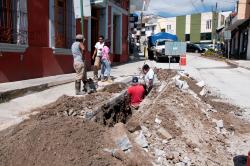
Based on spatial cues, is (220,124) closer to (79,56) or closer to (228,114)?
(228,114)

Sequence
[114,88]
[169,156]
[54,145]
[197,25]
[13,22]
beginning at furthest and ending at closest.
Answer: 1. [197,25]
2. [13,22]
3. [114,88]
4. [169,156]
5. [54,145]

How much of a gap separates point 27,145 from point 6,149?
278 millimetres

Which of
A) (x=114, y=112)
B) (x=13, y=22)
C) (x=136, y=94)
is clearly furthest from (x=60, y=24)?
(x=114, y=112)

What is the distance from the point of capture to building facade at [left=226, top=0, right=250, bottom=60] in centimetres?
3141

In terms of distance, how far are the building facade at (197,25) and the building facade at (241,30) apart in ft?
83.4

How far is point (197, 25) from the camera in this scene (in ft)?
243

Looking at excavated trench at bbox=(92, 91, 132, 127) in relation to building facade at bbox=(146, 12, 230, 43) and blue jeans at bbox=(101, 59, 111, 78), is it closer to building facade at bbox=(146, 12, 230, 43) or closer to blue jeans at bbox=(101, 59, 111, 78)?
blue jeans at bbox=(101, 59, 111, 78)

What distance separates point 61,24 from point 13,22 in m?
3.36

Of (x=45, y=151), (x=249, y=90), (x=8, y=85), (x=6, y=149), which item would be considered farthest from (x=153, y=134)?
(x=249, y=90)

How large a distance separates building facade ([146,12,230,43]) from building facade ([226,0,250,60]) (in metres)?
25.4

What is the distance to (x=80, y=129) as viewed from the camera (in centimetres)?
506

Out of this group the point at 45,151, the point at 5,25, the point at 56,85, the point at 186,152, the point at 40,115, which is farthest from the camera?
the point at 56,85

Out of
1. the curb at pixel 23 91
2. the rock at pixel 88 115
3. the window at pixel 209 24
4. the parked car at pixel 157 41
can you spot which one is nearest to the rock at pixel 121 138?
the rock at pixel 88 115

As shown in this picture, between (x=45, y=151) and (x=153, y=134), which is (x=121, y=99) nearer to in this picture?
(x=153, y=134)
